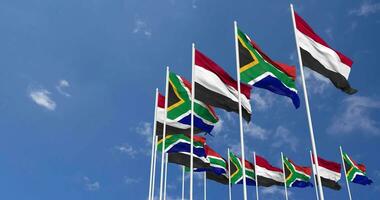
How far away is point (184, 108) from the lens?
21766mm

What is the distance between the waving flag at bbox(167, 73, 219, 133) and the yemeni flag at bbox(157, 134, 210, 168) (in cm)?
170

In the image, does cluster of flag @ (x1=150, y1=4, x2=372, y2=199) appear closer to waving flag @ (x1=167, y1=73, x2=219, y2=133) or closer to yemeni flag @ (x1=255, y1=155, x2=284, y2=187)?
waving flag @ (x1=167, y1=73, x2=219, y2=133)

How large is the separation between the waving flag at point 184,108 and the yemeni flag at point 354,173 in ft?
73.4

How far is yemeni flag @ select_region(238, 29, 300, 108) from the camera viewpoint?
16391 mm

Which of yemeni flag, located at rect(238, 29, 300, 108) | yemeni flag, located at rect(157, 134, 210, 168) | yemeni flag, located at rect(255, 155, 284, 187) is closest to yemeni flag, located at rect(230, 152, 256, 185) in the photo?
yemeni flag, located at rect(255, 155, 284, 187)

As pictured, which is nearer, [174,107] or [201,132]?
[201,132]

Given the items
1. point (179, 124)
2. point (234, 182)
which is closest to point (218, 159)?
point (234, 182)

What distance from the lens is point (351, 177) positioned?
1480 inches

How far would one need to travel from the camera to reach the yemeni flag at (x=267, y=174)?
32.9 meters

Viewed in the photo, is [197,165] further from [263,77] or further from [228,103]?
[263,77]

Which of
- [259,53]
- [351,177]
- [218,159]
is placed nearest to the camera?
[259,53]

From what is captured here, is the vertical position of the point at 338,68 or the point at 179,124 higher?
the point at 179,124

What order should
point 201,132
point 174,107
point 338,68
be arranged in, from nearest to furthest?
point 338,68 < point 201,132 < point 174,107

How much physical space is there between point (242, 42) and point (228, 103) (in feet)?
9.24
